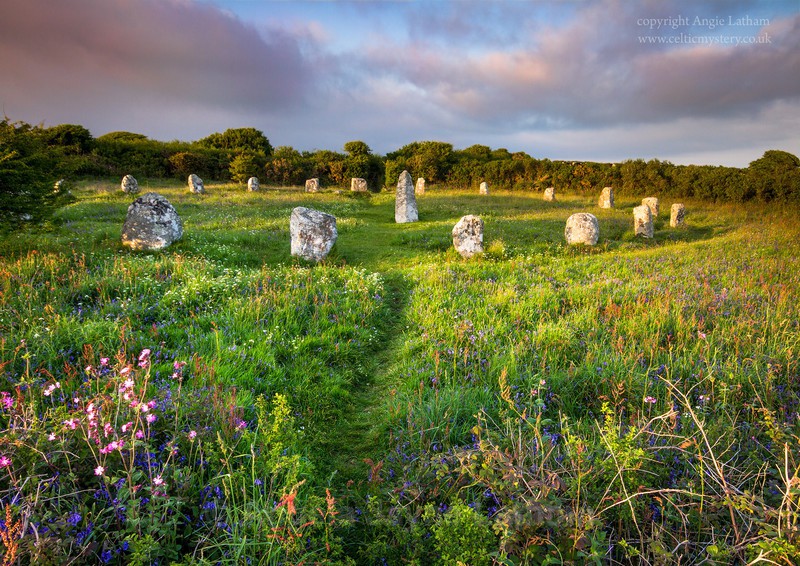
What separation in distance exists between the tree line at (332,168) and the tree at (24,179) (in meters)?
0.02

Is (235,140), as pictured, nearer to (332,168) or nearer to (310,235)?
(332,168)

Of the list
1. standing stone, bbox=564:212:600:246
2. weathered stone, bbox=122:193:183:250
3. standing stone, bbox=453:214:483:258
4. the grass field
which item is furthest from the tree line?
standing stone, bbox=564:212:600:246

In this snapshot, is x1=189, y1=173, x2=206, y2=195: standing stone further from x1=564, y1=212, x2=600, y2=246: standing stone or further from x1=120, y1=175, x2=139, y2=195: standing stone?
x1=564, y1=212, x2=600, y2=246: standing stone

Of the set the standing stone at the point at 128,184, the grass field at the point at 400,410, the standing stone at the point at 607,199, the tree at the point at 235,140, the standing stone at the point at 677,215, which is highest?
the tree at the point at 235,140

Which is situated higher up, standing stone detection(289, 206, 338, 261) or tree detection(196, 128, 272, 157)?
tree detection(196, 128, 272, 157)

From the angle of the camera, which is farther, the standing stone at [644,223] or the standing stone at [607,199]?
the standing stone at [607,199]

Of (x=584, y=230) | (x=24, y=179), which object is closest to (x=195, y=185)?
(x=24, y=179)

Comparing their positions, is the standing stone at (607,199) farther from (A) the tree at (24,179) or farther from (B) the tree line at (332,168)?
(A) the tree at (24,179)

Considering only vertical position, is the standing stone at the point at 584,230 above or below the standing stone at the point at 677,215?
below

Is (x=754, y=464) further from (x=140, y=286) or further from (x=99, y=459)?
(x=140, y=286)

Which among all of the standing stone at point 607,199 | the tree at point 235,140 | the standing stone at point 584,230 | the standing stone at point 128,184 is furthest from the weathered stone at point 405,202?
the tree at point 235,140

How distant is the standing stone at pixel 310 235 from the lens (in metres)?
14.1

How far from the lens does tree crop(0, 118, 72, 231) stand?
9.70 meters

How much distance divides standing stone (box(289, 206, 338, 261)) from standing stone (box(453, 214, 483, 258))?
4.85 meters
